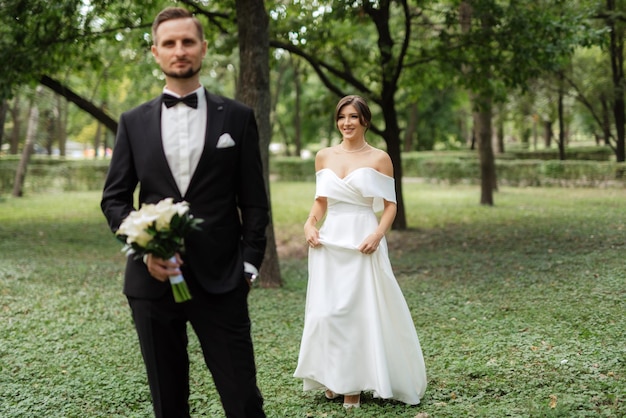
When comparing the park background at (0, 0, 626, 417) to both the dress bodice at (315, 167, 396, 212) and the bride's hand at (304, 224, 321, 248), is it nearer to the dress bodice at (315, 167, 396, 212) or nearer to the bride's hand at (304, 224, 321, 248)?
the bride's hand at (304, 224, 321, 248)

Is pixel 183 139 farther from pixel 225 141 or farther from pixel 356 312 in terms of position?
pixel 356 312

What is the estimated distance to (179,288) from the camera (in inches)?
118

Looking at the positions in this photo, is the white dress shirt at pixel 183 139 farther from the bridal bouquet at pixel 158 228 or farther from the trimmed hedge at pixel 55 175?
the trimmed hedge at pixel 55 175

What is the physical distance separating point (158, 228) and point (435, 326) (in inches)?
219

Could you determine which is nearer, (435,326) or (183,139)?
(183,139)

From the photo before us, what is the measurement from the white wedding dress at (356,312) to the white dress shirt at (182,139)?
2153mm

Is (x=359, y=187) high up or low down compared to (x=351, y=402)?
up

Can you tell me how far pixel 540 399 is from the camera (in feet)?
16.7

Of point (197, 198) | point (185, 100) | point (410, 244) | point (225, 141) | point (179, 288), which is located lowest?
point (410, 244)

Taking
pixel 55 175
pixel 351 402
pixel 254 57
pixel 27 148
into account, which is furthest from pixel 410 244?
pixel 55 175

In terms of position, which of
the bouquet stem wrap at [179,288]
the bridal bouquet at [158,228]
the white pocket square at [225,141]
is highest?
the white pocket square at [225,141]

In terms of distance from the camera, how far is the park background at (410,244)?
18.6 feet

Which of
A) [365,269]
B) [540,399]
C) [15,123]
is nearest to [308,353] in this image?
[365,269]

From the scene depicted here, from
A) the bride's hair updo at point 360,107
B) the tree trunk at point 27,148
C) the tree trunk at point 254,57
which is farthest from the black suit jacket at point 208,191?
the tree trunk at point 27,148
